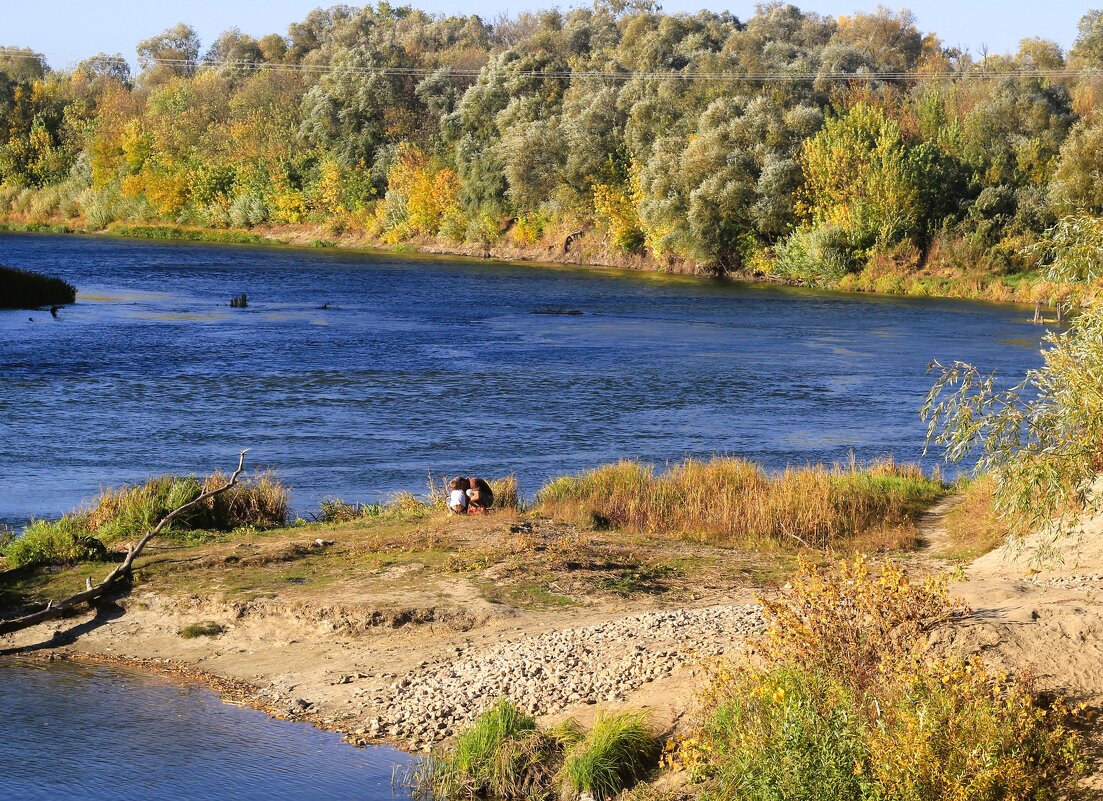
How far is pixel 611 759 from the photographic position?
9.70 m

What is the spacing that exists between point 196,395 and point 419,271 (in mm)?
41521

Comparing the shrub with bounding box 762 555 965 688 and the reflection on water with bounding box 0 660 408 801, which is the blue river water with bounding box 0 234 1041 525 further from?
the shrub with bounding box 762 555 965 688

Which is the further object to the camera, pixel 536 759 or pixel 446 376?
pixel 446 376

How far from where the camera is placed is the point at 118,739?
1107 cm

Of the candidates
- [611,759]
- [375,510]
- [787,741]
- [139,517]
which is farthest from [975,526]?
[139,517]

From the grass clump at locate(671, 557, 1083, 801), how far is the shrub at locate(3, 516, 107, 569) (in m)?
8.94

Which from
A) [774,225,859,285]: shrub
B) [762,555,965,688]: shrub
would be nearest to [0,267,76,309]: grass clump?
[774,225,859,285]: shrub

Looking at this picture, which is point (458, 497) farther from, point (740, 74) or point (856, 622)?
point (740, 74)

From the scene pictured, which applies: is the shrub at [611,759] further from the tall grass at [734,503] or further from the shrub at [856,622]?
the tall grass at [734,503]

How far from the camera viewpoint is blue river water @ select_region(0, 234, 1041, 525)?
78.8ft

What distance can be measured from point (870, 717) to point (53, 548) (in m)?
10.8

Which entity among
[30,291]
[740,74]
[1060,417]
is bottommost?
[30,291]

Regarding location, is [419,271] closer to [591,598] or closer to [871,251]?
[871,251]

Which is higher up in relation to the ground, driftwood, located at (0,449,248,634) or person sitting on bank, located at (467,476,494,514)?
person sitting on bank, located at (467,476,494,514)
